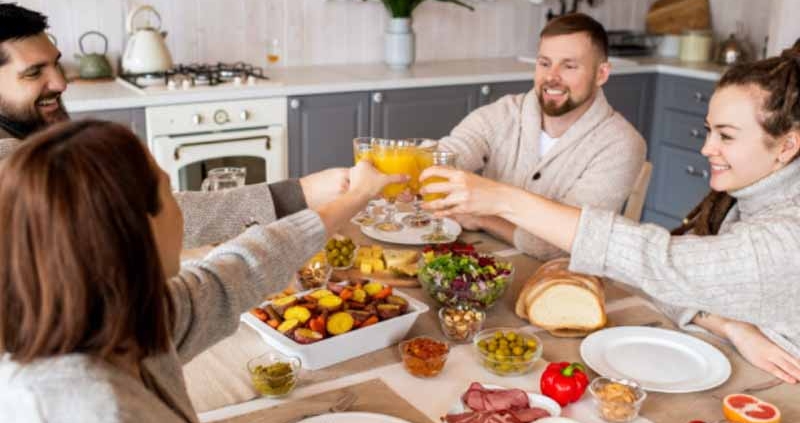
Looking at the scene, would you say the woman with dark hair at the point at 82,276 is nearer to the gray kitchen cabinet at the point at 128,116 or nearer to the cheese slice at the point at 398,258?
the cheese slice at the point at 398,258

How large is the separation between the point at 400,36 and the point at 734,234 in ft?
9.57

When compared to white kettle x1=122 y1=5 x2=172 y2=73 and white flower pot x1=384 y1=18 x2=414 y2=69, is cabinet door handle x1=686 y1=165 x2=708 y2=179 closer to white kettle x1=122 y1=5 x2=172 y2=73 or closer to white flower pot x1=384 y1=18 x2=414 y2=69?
white flower pot x1=384 y1=18 x2=414 y2=69

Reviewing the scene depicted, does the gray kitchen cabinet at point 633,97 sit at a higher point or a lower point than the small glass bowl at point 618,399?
higher

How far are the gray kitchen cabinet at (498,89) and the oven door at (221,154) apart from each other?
1.07 meters

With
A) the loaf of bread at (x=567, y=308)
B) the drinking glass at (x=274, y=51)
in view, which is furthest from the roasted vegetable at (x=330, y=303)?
the drinking glass at (x=274, y=51)

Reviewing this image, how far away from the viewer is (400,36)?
14.2 feet

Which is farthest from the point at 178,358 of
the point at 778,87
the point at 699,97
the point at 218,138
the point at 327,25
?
the point at 699,97

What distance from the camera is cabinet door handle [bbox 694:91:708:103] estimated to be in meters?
4.47

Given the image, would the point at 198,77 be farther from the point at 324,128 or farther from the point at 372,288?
the point at 372,288

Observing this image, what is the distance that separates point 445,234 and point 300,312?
2.37ft

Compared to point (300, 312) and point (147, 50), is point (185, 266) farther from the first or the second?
point (147, 50)

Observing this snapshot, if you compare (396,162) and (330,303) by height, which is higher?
(396,162)

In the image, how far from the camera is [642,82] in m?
4.72

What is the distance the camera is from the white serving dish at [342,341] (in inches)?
60.6
